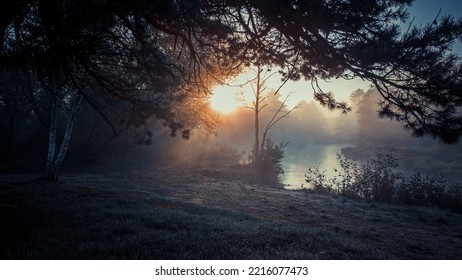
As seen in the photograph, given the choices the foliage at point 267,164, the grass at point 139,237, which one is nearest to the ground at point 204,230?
the grass at point 139,237

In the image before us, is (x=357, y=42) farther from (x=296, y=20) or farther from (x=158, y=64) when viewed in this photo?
(x=158, y=64)

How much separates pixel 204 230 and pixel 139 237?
139 centimetres

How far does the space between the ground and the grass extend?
16 millimetres

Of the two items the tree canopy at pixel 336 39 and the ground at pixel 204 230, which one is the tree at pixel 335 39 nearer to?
the tree canopy at pixel 336 39

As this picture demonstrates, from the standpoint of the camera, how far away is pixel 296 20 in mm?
6020

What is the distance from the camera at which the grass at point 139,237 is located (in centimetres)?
486

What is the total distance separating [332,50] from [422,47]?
1.57m

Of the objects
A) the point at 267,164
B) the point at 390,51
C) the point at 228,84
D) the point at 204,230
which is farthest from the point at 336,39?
the point at 267,164

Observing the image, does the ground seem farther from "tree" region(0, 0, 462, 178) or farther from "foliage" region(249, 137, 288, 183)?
"foliage" region(249, 137, 288, 183)

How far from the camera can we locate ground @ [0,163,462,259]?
504 cm

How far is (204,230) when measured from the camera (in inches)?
254

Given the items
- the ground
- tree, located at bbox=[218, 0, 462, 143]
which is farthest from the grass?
tree, located at bbox=[218, 0, 462, 143]

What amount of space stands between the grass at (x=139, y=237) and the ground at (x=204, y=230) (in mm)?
16

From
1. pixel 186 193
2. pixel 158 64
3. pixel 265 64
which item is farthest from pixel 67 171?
pixel 265 64
